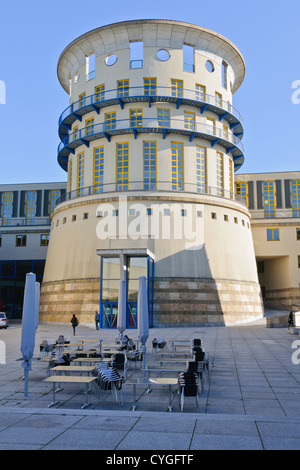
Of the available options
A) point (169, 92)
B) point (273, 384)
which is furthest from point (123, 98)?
point (273, 384)

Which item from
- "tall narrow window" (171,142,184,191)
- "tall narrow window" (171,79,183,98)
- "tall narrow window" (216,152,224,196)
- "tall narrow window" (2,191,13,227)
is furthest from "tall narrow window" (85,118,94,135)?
"tall narrow window" (2,191,13,227)

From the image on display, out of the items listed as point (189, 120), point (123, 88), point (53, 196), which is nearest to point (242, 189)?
point (189, 120)

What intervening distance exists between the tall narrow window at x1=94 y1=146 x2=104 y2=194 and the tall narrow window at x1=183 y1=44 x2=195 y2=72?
1041 centimetres

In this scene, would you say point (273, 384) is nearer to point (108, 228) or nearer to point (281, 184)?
point (108, 228)

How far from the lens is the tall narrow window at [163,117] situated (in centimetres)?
3962

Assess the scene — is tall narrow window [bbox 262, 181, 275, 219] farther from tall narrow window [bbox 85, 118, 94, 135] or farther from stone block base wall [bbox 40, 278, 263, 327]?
tall narrow window [bbox 85, 118, 94, 135]

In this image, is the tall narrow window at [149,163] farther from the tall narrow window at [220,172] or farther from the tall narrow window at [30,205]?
the tall narrow window at [30,205]

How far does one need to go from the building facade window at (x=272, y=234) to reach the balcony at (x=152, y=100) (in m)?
12.0

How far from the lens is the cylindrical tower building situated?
36438 millimetres

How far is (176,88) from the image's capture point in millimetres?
39969

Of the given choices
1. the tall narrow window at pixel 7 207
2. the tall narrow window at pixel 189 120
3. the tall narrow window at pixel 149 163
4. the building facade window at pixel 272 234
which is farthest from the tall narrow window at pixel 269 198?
the tall narrow window at pixel 7 207

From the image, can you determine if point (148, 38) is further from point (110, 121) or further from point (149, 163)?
point (149, 163)

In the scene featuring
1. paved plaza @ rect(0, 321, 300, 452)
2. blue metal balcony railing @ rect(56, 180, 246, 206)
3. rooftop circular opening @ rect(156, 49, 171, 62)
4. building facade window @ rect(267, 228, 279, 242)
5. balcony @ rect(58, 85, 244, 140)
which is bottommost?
paved plaza @ rect(0, 321, 300, 452)

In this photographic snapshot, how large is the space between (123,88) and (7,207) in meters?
23.2
